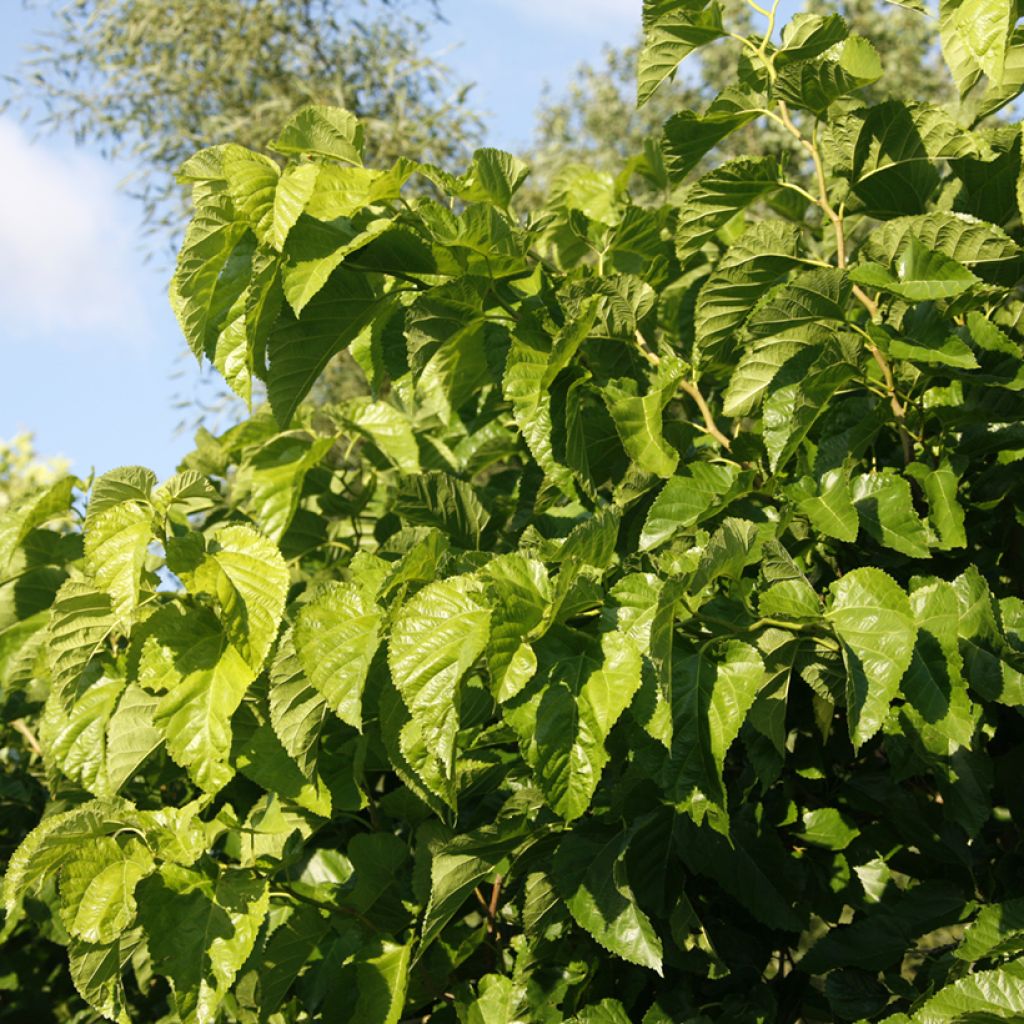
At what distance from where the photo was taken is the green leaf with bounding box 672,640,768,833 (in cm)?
103

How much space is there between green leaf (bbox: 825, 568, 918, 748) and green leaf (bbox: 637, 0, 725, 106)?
25.8 inches

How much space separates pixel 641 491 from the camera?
4.51 feet

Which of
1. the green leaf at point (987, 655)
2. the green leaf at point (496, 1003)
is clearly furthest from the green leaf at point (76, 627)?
the green leaf at point (987, 655)

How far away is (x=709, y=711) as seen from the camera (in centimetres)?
105

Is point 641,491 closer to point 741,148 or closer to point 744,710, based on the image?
point 744,710

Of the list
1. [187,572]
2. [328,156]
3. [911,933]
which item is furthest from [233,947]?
[328,156]

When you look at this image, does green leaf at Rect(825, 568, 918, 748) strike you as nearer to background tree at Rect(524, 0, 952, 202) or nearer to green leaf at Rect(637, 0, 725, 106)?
green leaf at Rect(637, 0, 725, 106)

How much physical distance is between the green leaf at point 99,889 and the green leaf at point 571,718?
602mm

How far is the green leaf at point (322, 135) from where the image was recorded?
1.24 metres

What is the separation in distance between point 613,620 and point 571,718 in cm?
10

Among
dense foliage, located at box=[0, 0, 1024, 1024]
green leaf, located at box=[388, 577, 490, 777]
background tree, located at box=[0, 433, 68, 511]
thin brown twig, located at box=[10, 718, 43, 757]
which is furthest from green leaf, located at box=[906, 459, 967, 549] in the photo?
background tree, located at box=[0, 433, 68, 511]

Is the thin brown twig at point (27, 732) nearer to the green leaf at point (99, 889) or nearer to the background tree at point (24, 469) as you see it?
the green leaf at point (99, 889)

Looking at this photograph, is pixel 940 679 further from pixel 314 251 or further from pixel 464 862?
pixel 314 251

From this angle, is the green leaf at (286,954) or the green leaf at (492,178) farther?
the green leaf at (286,954)
